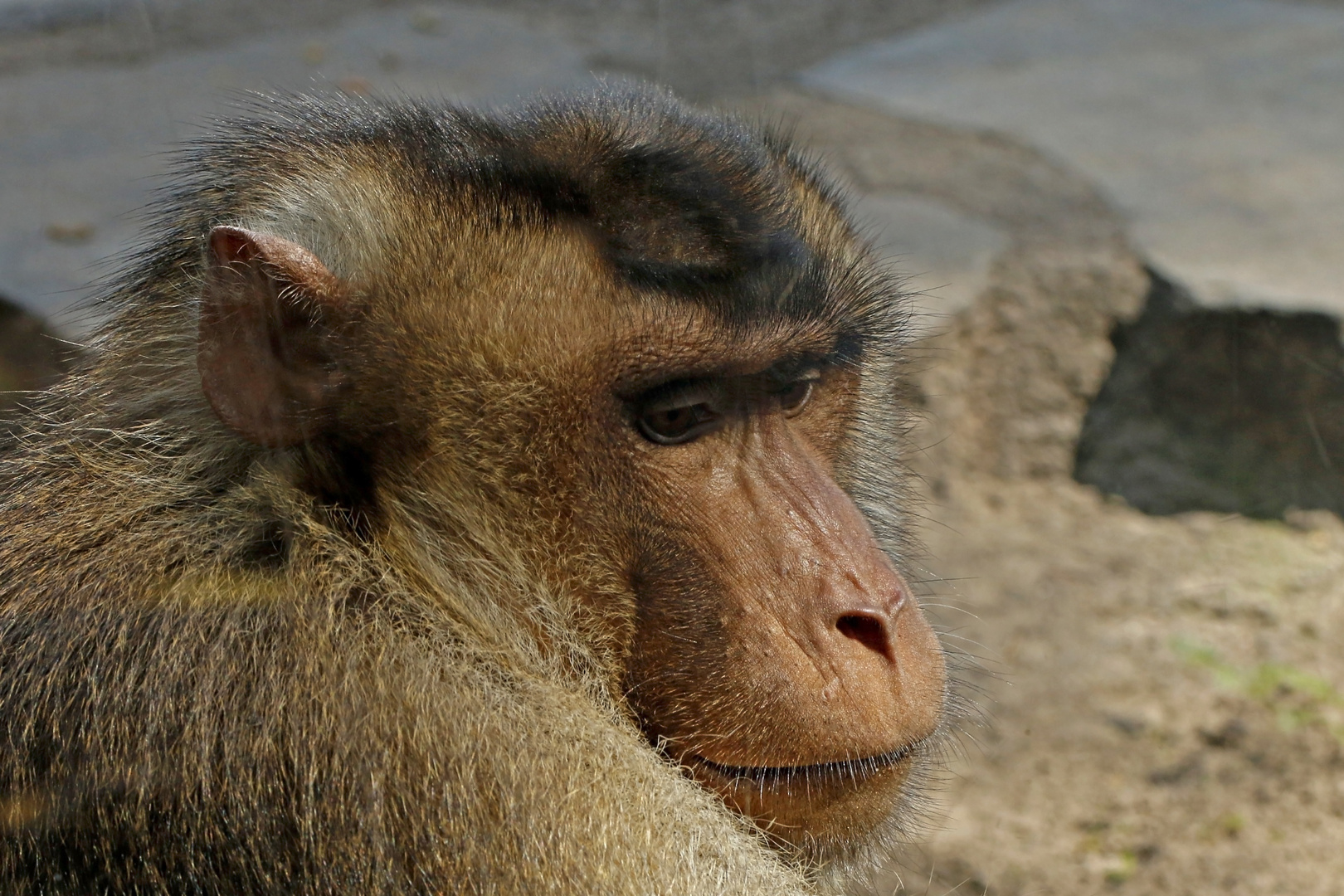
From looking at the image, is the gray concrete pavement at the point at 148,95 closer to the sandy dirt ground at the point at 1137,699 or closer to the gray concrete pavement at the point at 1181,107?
the gray concrete pavement at the point at 1181,107

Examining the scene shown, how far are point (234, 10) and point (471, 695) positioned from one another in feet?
22.5

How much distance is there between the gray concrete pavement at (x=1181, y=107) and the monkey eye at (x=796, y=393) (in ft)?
10.1

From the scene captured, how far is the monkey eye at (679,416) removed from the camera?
233 centimetres

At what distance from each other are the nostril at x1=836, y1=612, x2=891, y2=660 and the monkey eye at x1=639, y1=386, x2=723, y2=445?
1.28ft

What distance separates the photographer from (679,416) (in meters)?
2.37

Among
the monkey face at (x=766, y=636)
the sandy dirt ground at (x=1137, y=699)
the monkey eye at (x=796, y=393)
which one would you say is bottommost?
the sandy dirt ground at (x=1137, y=699)

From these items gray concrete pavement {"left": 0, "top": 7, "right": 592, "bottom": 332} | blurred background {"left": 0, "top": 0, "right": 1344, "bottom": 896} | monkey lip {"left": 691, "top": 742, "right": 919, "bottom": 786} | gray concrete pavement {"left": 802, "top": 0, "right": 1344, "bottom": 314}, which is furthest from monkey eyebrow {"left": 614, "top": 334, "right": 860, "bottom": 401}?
gray concrete pavement {"left": 0, "top": 7, "right": 592, "bottom": 332}

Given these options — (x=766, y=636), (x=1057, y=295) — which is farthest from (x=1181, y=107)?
(x=766, y=636)

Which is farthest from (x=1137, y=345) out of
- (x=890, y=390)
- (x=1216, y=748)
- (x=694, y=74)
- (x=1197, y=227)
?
(x=694, y=74)

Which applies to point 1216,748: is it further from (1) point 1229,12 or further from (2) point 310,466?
(1) point 1229,12

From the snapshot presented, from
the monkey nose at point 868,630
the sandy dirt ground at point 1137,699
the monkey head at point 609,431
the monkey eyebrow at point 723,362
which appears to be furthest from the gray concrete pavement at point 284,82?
the monkey nose at point 868,630

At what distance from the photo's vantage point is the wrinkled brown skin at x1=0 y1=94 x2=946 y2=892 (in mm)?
2174

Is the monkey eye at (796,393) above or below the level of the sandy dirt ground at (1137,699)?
above

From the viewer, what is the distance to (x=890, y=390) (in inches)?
129
